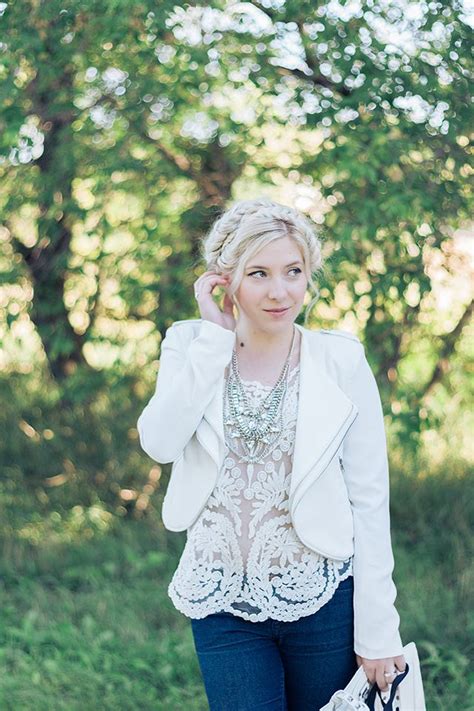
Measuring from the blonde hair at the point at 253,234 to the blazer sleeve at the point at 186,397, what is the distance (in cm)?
16

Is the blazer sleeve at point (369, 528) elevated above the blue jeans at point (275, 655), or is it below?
above

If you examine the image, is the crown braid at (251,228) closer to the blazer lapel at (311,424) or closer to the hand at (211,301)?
the hand at (211,301)

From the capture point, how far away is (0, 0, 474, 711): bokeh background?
144 inches

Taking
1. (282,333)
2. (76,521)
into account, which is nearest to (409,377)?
(76,521)

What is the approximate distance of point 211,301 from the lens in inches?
89.1

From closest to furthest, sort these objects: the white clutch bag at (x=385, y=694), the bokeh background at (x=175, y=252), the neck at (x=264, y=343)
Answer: the white clutch bag at (x=385, y=694) → the neck at (x=264, y=343) → the bokeh background at (x=175, y=252)

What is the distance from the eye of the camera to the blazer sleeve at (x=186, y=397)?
209 centimetres

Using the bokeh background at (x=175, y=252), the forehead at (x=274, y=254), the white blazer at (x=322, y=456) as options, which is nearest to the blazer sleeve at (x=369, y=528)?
the white blazer at (x=322, y=456)

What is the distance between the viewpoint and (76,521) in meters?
5.21

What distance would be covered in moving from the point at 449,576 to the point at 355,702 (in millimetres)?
2447

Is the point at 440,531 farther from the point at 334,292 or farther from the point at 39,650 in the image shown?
the point at 39,650

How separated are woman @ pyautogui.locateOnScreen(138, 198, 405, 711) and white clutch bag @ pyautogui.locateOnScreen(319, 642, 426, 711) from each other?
0.03 metres

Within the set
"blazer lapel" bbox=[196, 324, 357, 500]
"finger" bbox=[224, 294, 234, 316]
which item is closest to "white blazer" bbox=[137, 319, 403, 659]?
"blazer lapel" bbox=[196, 324, 357, 500]

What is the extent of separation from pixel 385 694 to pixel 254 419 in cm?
69
